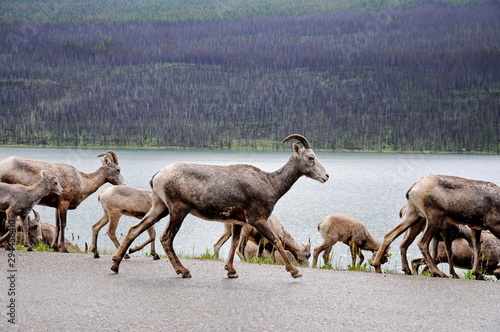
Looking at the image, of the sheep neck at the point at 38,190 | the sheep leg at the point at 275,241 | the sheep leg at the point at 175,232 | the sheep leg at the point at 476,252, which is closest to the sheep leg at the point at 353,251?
the sheep leg at the point at 476,252

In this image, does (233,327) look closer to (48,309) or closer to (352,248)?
(48,309)

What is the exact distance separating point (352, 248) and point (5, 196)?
26.8 feet

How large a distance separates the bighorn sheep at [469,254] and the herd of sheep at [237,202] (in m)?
0.02

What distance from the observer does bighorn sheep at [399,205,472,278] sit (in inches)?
420

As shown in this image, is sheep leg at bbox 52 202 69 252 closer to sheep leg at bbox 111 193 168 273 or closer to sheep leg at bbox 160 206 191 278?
sheep leg at bbox 111 193 168 273

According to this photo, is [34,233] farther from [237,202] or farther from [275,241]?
[275,241]

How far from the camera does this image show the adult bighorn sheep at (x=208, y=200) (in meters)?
8.87

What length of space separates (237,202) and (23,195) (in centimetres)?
464

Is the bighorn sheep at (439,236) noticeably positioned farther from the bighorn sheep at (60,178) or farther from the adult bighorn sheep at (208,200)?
the bighorn sheep at (60,178)

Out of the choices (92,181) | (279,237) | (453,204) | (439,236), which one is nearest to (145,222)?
(92,181)

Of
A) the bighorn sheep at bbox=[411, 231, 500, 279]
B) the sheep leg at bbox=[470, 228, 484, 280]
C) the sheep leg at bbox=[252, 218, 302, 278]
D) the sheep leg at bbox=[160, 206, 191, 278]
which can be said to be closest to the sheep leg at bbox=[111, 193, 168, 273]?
the sheep leg at bbox=[160, 206, 191, 278]

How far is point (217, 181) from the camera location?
904 centimetres

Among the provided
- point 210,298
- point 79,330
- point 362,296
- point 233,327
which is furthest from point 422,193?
point 79,330

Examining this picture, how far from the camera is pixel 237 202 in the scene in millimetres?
8984
